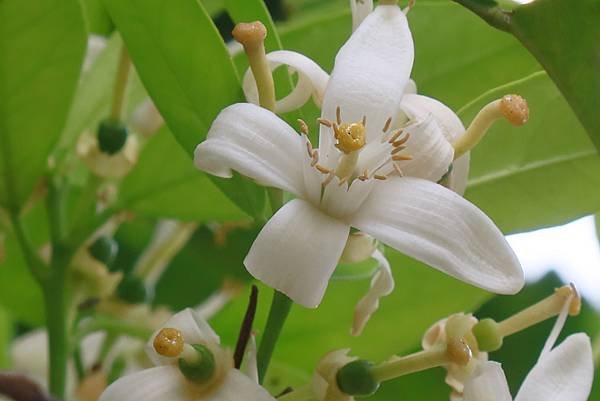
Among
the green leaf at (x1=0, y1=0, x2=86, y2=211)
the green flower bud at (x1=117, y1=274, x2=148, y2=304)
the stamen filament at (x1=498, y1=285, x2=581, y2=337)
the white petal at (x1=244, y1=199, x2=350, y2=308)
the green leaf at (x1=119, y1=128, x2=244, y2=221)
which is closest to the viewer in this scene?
the white petal at (x1=244, y1=199, x2=350, y2=308)

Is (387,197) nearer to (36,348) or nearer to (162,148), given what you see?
(162,148)

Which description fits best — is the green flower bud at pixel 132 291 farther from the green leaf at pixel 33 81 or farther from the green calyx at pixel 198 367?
the green calyx at pixel 198 367

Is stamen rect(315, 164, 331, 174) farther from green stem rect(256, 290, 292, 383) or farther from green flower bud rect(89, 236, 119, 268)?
green flower bud rect(89, 236, 119, 268)

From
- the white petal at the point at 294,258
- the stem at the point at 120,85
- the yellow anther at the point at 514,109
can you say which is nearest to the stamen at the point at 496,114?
the yellow anther at the point at 514,109

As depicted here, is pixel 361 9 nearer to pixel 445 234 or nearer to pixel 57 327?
pixel 445 234

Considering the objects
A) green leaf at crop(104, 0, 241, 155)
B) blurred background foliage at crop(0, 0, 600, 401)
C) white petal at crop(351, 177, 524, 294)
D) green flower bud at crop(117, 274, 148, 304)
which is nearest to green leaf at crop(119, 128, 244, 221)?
blurred background foliage at crop(0, 0, 600, 401)
